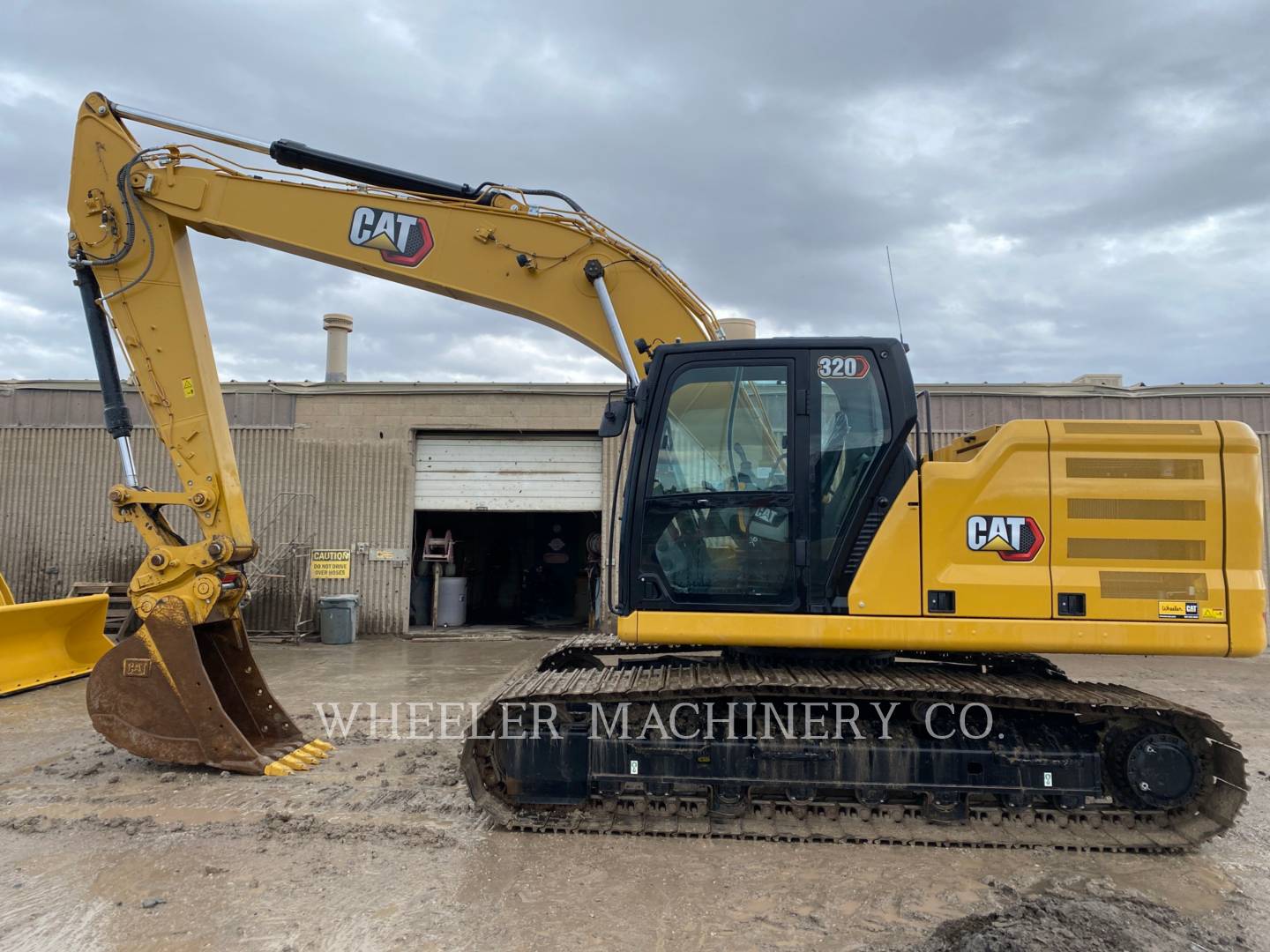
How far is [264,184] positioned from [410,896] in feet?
15.3

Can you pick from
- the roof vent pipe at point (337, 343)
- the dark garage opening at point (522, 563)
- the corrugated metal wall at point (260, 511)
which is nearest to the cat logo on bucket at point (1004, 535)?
the corrugated metal wall at point (260, 511)

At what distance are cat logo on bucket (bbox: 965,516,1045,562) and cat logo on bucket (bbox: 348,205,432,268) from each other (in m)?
3.93

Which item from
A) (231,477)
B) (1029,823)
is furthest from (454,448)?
(1029,823)

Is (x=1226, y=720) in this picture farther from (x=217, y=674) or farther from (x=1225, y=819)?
(x=217, y=674)

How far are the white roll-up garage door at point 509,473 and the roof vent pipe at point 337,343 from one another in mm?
3932

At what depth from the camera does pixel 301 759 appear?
5.50 metres

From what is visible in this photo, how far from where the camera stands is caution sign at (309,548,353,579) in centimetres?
1256

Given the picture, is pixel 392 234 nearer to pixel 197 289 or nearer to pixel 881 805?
pixel 197 289

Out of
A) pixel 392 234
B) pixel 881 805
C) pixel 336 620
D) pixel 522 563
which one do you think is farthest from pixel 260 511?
pixel 881 805

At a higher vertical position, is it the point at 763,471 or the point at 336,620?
the point at 763,471

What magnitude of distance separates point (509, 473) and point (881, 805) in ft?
30.5

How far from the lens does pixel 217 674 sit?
18.5ft

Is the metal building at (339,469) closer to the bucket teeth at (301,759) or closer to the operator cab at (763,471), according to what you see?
the bucket teeth at (301,759)

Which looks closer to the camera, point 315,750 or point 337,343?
point 315,750
